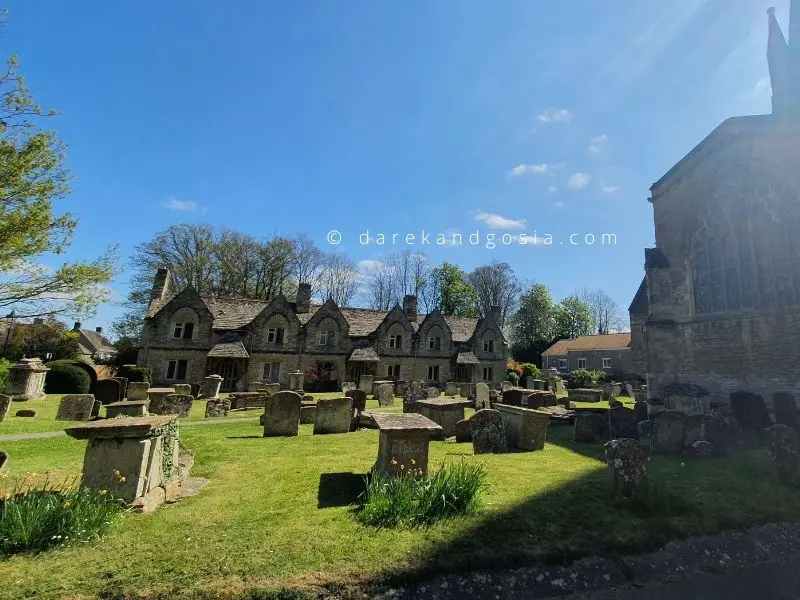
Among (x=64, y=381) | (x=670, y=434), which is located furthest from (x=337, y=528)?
(x=64, y=381)

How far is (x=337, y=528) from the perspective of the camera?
457 cm

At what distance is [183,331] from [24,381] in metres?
11.3

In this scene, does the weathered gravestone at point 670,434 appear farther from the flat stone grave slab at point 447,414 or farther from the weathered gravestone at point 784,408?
the flat stone grave slab at point 447,414

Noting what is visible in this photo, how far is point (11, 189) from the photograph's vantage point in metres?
11.1

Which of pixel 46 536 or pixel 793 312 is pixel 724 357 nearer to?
pixel 793 312

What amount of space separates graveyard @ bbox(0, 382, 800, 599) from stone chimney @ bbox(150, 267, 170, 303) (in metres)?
26.0

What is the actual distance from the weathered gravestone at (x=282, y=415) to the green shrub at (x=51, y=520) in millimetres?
6783

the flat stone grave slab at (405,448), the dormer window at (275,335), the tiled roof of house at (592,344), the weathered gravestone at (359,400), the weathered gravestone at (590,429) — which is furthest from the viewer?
the tiled roof of house at (592,344)

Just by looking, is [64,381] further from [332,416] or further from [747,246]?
[747,246]

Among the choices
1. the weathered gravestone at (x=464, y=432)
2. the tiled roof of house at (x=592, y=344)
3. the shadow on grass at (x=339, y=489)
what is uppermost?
the tiled roof of house at (x=592, y=344)

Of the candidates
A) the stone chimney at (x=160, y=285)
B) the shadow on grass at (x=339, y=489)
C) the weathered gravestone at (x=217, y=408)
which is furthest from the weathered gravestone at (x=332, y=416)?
the stone chimney at (x=160, y=285)

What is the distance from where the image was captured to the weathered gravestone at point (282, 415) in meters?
11.4

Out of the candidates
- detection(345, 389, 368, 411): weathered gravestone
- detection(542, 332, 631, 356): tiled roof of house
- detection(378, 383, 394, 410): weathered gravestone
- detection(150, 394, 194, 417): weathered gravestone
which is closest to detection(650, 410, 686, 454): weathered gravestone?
detection(345, 389, 368, 411): weathered gravestone

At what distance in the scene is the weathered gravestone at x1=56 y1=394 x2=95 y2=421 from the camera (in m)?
13.6
